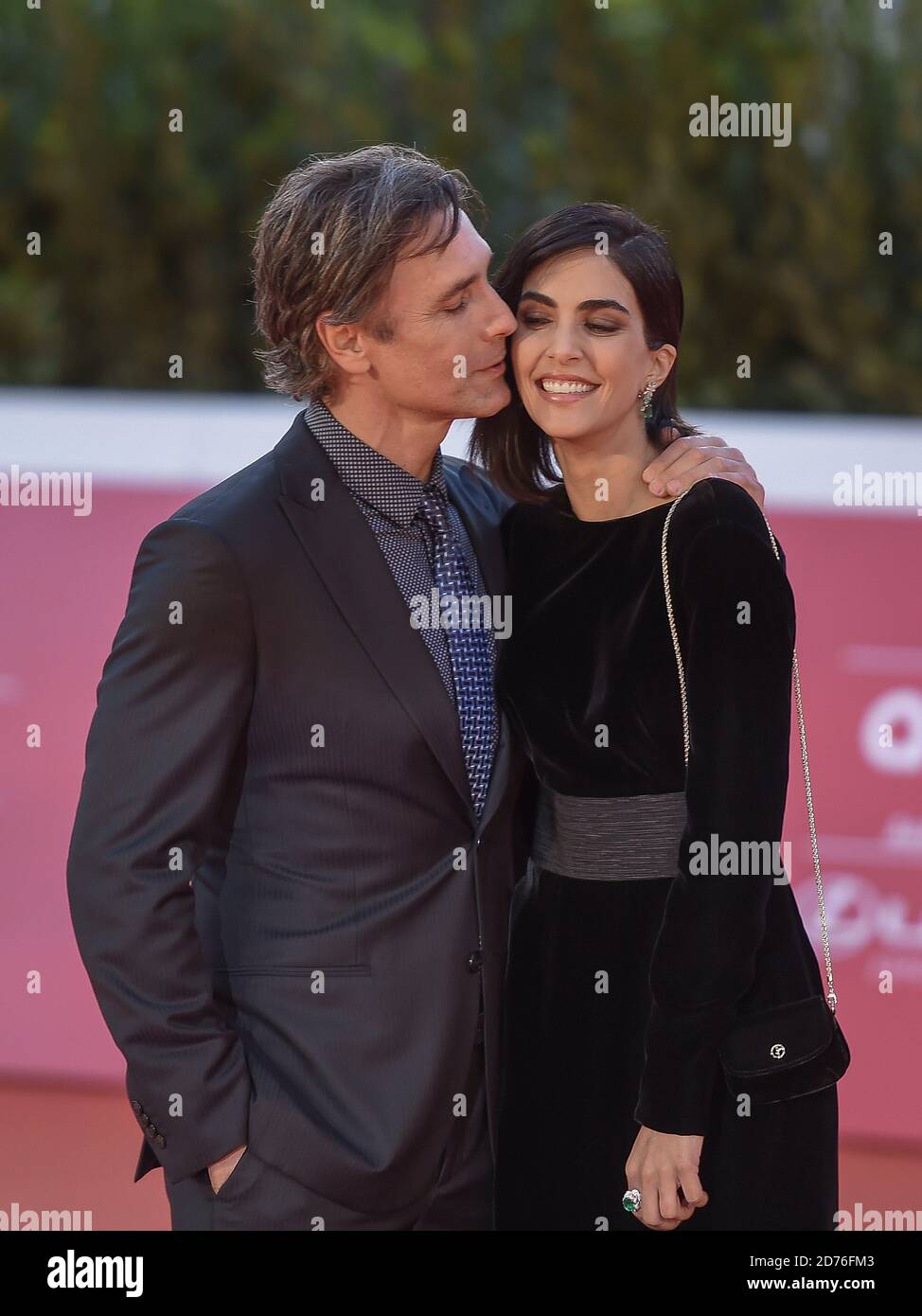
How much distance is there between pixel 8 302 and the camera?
28.9ft

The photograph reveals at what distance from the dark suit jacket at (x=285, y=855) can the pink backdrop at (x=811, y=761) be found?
74.1 inches

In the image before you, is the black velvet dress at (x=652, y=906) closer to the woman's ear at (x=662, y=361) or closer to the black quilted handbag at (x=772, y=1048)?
the black quilted handbag at (x=772, y=1048)

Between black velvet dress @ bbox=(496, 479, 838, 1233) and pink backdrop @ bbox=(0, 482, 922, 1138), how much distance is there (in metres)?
1.72

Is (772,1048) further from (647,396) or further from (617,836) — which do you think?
(647,396)

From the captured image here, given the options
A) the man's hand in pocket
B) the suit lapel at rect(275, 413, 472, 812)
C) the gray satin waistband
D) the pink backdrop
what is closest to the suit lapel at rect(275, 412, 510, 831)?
the suit lapel at rect(275, 413, 472, 812)

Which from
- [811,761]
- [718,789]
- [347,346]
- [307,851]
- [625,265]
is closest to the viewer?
[718,789]

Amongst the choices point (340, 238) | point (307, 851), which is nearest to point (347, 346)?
point (340, 238)

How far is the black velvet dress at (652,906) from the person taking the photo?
2.18 metres

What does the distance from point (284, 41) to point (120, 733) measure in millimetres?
7753

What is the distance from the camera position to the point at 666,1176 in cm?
225

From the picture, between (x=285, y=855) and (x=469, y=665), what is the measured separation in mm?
388

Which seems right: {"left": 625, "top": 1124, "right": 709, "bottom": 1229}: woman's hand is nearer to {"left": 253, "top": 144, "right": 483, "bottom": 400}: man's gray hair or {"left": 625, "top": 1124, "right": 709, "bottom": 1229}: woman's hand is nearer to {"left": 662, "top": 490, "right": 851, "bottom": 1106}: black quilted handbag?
{"left": 662, "top": 490, "right": 851, "bottom": 1106}: black quilted handbag

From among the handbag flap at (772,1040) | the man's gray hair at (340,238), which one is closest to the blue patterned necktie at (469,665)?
the man's gray hair at (340,238)
